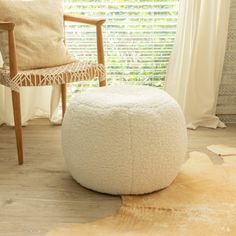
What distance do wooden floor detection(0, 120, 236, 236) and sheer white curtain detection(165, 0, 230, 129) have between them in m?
0.29

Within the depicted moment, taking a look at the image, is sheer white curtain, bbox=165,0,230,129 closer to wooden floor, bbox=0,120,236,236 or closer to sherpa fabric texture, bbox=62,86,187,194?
wooden floor, bbox=0,120,236,236

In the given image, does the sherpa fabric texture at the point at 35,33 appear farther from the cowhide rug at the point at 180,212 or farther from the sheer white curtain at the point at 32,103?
the cowhide rug at the point at 180,212

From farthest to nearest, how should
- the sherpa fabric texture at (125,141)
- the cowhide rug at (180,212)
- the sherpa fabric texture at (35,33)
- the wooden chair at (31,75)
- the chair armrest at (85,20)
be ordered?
1. the chair armrest at (85,20)
2. the sherpa fabric texture at (35,33)
3. the wooden chair at (31,75)
4. the sherpa fabric texture at (125,141)
5. the cowhide rug at (180,212)

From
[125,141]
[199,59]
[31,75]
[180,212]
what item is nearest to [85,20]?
[31,75]

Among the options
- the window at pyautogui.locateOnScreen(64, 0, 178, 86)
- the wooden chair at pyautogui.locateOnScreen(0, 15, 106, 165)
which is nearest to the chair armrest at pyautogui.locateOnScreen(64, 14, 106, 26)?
the wooden chair at pyautogui.locateOnScreen(0, 15, 106, 165)

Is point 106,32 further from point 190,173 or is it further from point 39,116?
point 190,173

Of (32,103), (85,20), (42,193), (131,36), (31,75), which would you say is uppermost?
(85,20)

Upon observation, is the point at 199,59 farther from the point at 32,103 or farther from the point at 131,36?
the point at 32,103

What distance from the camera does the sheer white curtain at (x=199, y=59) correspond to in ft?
7.69

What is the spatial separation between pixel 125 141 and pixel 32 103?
50.0 inches

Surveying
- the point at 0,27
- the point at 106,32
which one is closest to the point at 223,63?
the point at 106,32

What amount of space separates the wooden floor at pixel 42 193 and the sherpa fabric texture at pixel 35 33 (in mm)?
486

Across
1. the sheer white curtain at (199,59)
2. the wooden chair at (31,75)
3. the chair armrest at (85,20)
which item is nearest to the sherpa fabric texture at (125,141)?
the wooden chair at (31,75)

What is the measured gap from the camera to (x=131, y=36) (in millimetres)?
2592
